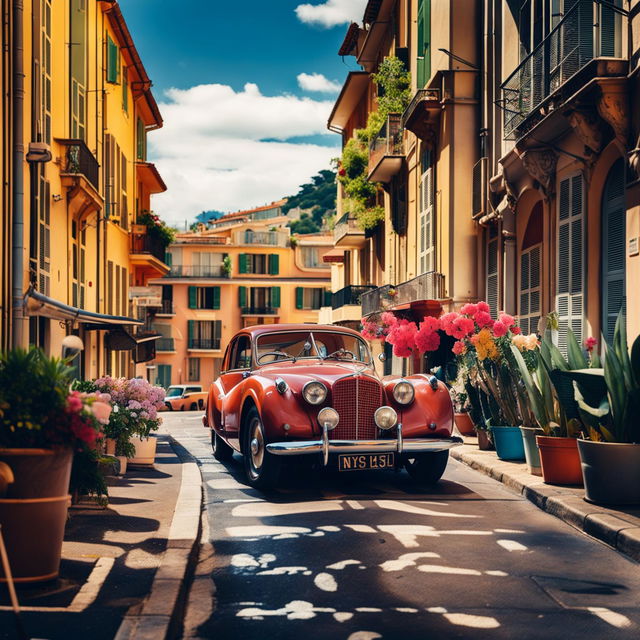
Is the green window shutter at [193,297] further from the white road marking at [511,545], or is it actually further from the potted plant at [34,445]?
the potted plant at [34,445]

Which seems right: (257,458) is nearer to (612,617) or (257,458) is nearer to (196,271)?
(612,617)

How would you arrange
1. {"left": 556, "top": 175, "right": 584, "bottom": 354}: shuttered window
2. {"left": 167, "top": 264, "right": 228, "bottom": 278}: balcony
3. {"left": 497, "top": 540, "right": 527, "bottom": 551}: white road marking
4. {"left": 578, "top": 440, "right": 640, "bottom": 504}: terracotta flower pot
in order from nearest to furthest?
{"left": 497, "top": 540, "right": 527, "bottom": 551}: white road marking
{"left": 578, "top": 440, "right": 640, "bottom": 504}: terracotta flower pot
{"left": 556, "top": 175, "right": 584, "bottom": 354}: shuttered window
{"left": 167, "top": 264, "right": 228, "bottom": 278}: balcony

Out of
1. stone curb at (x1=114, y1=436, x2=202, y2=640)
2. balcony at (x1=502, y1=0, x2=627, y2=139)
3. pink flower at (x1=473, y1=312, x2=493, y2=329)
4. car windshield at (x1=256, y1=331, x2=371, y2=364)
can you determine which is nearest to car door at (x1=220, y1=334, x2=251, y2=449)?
car windshield at (x1=256, y1=331, x2=371, y2=364)

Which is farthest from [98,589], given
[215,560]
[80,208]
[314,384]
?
[80,208]

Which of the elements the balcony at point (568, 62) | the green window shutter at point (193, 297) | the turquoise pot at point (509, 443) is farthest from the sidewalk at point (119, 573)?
the green window shutter at point (193, 297)

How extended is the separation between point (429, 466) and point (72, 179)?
12.6 metres

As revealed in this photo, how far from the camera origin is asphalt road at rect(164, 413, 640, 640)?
4.73 m

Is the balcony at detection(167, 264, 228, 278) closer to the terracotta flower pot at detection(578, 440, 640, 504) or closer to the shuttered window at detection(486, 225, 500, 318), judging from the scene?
the shuttered window at detection(486, 225, 500, 318)

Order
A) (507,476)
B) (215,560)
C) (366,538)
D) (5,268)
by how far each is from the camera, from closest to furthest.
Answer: (215,560) → (366,538) → (507,476) → (5,268)

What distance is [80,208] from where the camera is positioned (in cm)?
2123

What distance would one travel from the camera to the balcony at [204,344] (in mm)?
62031

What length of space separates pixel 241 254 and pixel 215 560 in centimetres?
5818

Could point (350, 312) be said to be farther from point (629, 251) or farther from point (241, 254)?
point (241, 254)

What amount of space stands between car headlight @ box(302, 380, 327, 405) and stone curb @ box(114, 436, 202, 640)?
1542 mm
